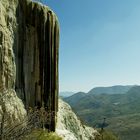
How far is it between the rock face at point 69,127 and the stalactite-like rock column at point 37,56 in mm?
4043

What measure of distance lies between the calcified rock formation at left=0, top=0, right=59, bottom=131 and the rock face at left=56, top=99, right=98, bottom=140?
4.07 metres

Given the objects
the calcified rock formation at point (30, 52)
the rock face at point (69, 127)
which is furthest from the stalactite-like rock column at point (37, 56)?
the rock face at point (69, 127)

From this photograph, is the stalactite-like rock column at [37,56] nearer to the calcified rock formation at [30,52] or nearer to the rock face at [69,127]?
the calcified rock formation at [30,52]

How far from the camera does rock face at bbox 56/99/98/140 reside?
56250 millimetres

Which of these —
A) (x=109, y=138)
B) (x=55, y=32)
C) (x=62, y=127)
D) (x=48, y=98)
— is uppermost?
(x=55, y=32)

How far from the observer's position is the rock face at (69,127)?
185ft

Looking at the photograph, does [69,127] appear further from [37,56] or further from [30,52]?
[30,52]

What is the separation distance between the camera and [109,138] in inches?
3622

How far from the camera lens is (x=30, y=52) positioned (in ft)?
156

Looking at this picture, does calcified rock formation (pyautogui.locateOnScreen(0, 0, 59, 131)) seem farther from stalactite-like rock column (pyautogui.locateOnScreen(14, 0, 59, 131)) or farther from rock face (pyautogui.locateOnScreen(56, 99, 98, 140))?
rock face (pyautogui.locateOnScreen(56, 99, 98, 140))

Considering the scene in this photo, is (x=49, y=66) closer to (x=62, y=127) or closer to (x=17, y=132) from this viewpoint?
(x=62, y=127)

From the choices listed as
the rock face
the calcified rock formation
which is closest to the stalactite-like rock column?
the calcified rock formation

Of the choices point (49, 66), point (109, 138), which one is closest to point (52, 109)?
point (49, 66)

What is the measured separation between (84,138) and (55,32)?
24615 mm
